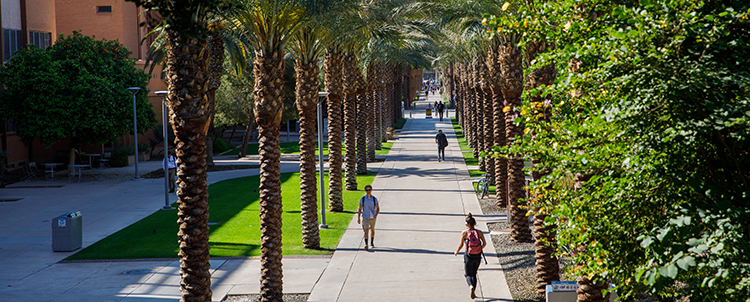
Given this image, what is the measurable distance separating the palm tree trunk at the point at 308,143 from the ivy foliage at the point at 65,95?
57.9 ft

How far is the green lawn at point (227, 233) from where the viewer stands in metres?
15.7

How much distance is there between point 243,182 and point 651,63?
82.1 feet

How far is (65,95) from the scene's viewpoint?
29.6 m

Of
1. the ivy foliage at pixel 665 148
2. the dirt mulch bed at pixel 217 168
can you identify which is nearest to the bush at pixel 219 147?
the dirt mulch bed at pixel 217 168

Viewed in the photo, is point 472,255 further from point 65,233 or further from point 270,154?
point 65,233

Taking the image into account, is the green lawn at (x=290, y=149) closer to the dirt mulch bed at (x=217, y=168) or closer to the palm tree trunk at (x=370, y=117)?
the palm tree trunk at (x=370, y=117)

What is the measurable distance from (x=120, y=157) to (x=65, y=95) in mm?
8163

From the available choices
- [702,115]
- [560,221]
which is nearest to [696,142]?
[702,115]

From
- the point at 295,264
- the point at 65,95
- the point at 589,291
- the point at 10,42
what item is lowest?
the point at 295,264

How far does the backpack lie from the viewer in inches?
446

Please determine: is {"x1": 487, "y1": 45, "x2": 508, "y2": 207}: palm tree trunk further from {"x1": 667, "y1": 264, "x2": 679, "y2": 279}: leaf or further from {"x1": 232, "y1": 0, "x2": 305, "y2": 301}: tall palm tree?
{"x1": 667, "y1": 264, "x2": 679, "y2": 279}: leaf

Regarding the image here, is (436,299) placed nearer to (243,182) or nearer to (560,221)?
(560,221)

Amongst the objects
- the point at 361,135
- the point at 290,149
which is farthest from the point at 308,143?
the point at 290,149

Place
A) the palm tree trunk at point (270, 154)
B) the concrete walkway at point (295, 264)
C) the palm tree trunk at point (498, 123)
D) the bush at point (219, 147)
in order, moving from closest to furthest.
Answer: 1. the palm tree trunk at point (270, 154)
2. the concrete walkway at point (295, 264)
3. the palm tree trunk at point (498, 123)
4. the bush at point (219, 147)
